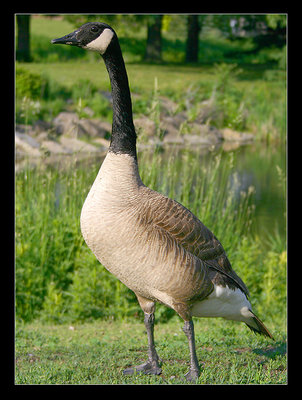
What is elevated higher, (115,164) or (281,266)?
(115,164)

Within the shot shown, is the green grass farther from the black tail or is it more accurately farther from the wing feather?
the wing feather

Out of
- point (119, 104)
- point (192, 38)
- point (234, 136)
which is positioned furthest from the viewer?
point (192, 38)

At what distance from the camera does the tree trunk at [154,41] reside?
1723cm

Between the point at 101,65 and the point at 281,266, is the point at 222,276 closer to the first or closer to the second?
the point at 281,266

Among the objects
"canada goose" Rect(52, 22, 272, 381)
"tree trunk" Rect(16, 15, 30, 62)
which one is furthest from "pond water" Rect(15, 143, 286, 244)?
"tree trunk" Rect(16, 15, 30, 62)

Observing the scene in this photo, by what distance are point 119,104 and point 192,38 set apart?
15574 millimetres

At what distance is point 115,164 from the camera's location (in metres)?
4.80

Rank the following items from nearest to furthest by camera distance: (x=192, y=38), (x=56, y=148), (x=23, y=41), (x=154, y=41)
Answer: (x=56, y=148) → (x=23, y=41) → (x=154, y=41) → (x=192, y=38)

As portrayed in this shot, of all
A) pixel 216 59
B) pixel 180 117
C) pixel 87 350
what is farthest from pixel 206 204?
pixel 216 59

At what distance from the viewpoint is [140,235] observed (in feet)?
15.0

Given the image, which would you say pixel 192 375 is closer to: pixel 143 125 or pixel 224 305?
pixel 224 305

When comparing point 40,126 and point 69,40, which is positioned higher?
point 69,40

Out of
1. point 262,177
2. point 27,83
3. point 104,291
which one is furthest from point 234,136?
point 104,291

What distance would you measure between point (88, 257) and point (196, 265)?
10.5ft
